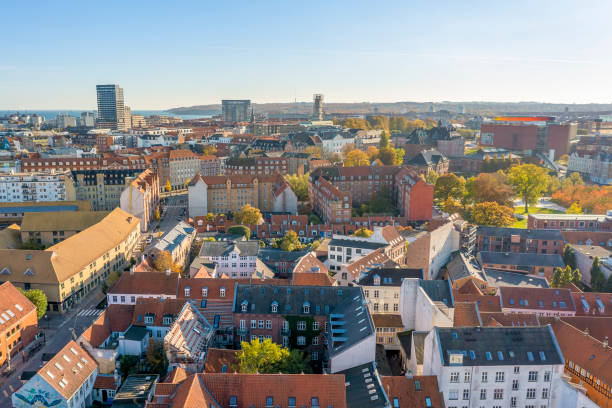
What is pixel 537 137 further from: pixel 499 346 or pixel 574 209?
pixel 499 346

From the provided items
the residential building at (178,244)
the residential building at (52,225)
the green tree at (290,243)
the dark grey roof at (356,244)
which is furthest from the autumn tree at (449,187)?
the residential building at (52,225)

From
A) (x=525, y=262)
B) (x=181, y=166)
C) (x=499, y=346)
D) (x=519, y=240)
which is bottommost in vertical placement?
(x=525, y=262)

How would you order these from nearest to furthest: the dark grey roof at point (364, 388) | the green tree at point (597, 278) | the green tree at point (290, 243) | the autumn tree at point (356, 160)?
the dark grey roof at point (364, 388) < the green tree at point (597, 278) < the green tree at point (290, 243) < the autumn tree at point (356, 160)

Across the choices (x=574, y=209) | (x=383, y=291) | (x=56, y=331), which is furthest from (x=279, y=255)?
(x=574, y=209)

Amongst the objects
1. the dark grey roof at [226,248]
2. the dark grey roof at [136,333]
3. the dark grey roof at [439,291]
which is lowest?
the dark grey roof at [136,333]

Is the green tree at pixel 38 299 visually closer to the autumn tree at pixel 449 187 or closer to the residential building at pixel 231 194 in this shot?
the residential building at pixel 231 194

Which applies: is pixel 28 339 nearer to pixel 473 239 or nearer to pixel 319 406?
pixel 319 406

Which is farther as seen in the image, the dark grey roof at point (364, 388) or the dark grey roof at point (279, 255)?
the dark grey roof at point (279, 255)

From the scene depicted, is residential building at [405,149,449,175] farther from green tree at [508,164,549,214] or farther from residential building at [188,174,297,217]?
residential building at [188,174,297,217]

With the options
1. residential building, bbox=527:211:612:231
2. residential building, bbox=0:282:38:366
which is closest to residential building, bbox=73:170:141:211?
residential building, bbox=0:282:38:366
